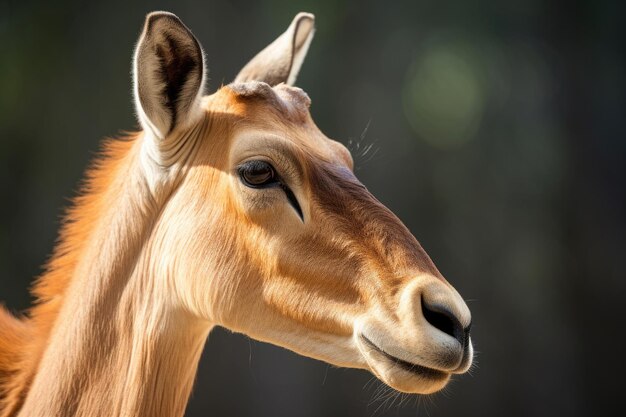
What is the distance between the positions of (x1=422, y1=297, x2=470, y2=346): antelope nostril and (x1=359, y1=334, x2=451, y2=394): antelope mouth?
0.52 ft

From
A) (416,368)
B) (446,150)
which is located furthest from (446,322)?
(446,150)

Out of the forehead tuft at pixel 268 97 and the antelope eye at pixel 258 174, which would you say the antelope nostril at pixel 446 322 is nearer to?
the antelope eye at pixel 258 174

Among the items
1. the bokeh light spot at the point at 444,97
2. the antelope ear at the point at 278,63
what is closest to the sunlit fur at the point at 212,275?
the antelope ear at the point at 278,63

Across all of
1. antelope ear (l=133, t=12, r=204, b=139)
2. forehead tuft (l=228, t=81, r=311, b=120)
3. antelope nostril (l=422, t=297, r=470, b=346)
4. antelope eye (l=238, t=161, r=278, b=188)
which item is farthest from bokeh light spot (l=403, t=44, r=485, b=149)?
antelope nostril (l=422, t=297, r=470, b=346)

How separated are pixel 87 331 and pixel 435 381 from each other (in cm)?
153

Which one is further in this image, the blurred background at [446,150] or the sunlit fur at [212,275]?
the blurred background at [446,150]

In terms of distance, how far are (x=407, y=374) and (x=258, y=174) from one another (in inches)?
41.8

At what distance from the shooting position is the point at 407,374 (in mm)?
3225

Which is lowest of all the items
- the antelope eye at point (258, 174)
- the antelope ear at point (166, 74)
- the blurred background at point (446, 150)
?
the blurred background at point (446, 150)

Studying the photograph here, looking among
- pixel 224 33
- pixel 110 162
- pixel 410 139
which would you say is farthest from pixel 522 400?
pixel 110 162

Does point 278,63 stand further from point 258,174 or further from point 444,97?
point 444,97

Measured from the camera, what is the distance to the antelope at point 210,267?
3387 mm

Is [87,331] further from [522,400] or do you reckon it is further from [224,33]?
[522,400]

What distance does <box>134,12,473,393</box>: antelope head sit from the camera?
325cm
